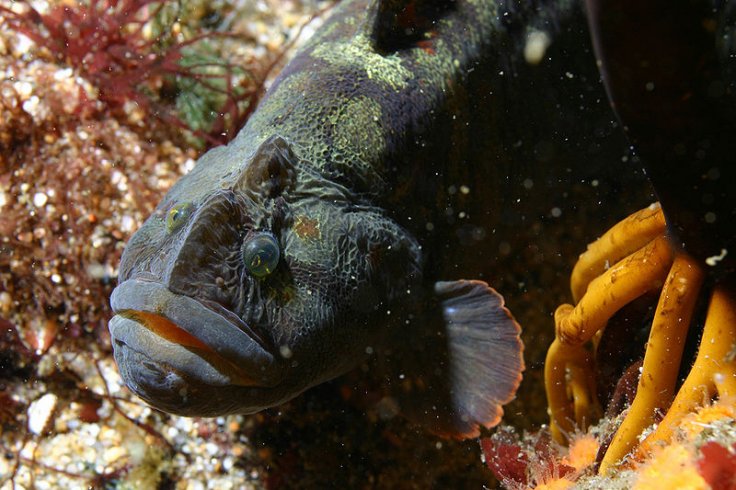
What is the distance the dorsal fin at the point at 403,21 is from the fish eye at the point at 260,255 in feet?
5.02

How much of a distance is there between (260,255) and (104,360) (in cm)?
197

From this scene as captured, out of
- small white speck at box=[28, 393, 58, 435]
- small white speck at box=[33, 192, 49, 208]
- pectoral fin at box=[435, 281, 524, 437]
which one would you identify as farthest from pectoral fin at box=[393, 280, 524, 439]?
small white speck at box=[33, 192, 49, 208]

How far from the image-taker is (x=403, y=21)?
3.50 meters

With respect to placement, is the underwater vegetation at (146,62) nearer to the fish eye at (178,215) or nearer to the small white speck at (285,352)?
the fish eye at (178,215)

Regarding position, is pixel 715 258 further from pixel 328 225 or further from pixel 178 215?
pixel 178 215

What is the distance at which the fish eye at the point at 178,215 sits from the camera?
2.64 m

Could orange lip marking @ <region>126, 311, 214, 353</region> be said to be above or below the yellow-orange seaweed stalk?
above

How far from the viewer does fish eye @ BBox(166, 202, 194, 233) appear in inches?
104

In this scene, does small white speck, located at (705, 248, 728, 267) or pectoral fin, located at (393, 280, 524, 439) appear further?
pectoral fin, located at (393, 280, 524, 439)

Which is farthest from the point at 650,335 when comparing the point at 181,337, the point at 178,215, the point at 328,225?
the point at 178,215

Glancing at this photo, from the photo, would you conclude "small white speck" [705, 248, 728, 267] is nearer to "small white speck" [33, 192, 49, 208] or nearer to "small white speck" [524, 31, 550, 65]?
"small white speck" [524, 31, 550, 65]

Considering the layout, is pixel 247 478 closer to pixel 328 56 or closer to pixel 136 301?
pixel 136 301

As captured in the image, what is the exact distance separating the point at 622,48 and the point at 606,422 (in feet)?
6.62

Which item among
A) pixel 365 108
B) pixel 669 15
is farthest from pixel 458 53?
pixel 669 15
